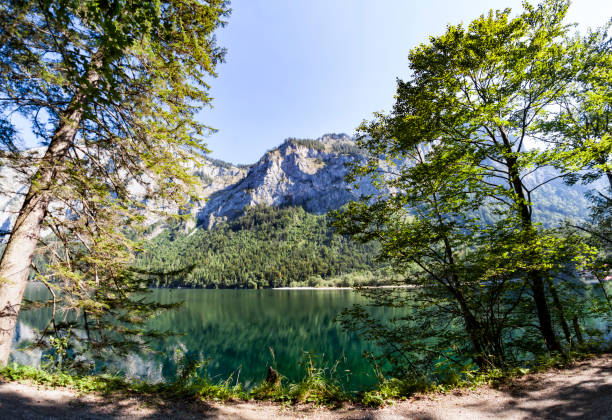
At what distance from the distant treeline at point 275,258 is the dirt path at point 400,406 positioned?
85.2 metres

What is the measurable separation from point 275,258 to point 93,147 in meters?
149

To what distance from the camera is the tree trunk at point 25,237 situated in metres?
4.45

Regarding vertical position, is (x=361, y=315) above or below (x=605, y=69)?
below

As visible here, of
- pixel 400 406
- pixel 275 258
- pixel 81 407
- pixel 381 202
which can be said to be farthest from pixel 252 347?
pixel 275 258

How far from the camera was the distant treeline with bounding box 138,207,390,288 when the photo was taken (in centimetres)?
12269

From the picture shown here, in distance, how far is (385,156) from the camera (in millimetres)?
8266

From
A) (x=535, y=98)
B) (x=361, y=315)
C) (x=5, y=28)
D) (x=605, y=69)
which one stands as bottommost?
(x=361, y=315)

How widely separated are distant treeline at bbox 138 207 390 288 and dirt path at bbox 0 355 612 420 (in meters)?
85.2

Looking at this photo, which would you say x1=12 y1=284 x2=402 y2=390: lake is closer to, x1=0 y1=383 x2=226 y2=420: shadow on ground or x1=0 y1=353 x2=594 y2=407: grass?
x1=0 y1=353 x2=594 y2=407: grass

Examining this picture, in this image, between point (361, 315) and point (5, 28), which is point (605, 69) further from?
point (5, 28)

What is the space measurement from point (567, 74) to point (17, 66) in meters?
11.2

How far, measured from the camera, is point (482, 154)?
630cm

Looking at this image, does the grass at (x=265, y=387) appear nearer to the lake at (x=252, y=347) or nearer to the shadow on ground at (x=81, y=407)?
the shadow on ground at (x=81, y=407)

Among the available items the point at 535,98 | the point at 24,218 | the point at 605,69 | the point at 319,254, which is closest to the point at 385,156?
the point at 535,98
